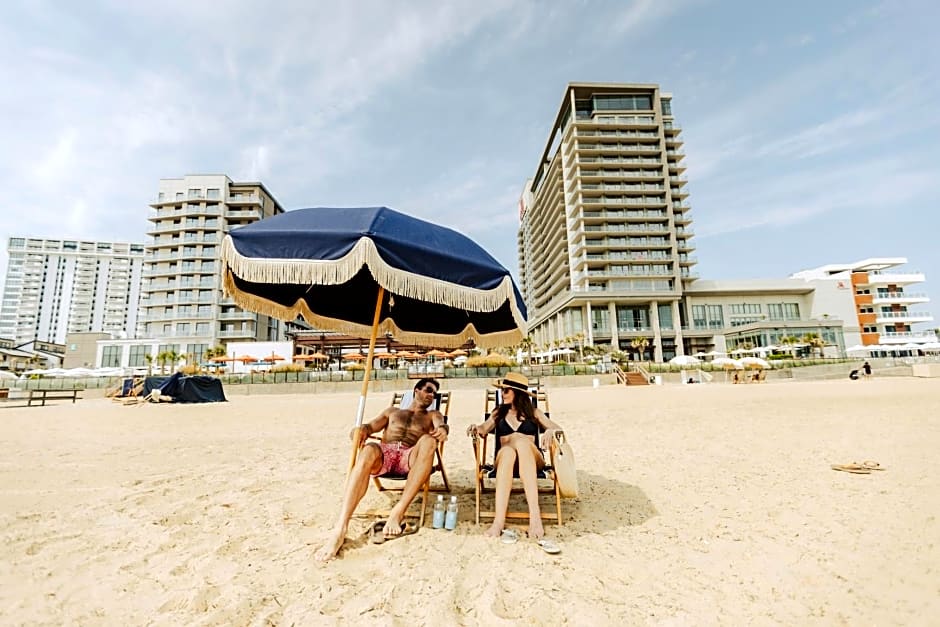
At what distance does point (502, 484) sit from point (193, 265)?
60.6m

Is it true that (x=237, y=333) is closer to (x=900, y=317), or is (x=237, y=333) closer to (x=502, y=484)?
(x=502, y=484)

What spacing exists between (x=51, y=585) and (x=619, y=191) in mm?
56308

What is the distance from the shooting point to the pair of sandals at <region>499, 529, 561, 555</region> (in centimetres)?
279

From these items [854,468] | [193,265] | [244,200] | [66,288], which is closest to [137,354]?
[193,265]

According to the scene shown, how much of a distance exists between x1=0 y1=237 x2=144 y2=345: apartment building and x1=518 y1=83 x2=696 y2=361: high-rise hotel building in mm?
110999

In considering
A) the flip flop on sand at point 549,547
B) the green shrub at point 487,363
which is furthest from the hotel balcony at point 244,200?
the flip flop on sand at point 549,547

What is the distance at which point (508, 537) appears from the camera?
2.96 metres

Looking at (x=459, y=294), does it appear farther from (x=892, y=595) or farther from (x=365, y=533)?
(x=892, y=595)

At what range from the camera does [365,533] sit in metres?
3.08

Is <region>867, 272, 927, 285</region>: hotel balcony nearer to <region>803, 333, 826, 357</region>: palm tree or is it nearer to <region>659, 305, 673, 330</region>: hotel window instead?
<region>803, 333, 826, 357</region>: palm tree

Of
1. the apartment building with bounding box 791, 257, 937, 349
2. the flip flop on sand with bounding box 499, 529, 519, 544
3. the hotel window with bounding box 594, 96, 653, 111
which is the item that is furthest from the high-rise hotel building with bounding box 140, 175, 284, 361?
the apartment building with bounding box 791, 257, 937, 349

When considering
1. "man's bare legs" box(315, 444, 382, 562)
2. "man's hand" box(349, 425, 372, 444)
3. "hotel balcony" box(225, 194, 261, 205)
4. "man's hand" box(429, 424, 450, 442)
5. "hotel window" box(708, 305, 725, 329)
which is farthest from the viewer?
"hotel balcony" box(225, 194, 261, 205)

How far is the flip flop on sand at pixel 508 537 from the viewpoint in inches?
115

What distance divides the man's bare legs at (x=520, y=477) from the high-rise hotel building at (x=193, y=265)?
54052 millimetres
